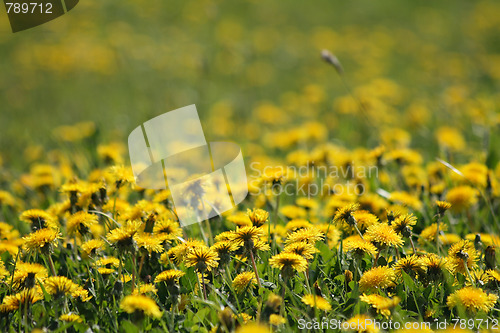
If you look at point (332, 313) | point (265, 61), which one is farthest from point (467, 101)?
point (332, 313)

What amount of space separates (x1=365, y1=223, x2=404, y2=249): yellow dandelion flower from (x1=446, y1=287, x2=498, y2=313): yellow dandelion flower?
0.25 meters

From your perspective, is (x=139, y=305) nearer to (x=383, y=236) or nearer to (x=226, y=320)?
(x=226, y=320)

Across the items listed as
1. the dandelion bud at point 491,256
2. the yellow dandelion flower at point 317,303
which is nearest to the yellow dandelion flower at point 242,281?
the yellow dandelion flower at point 317,303

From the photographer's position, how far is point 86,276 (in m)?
2.04

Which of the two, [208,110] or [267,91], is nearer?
[208,110]

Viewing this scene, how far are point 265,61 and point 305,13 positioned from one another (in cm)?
303

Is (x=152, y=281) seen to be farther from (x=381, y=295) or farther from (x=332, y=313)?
(x=381, y=295)

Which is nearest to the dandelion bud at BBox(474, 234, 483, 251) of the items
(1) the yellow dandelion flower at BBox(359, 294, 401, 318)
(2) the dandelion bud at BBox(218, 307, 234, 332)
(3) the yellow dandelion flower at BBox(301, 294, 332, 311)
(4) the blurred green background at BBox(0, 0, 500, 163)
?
(1) the yellow dandelion flower at BBox(359, 294, 401, 318)

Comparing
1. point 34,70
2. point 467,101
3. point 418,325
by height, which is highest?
Answer: point 34,70

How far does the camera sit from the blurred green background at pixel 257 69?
4809mm

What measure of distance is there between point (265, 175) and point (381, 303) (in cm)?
91

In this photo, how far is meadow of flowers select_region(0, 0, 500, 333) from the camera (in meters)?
1.67

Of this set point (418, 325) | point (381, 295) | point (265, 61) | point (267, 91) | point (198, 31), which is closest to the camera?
point (418, 325)

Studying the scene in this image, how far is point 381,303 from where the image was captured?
58.4 inches
